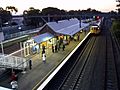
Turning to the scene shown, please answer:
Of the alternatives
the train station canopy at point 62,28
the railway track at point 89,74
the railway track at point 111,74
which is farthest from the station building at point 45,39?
the railway track at point 111,74

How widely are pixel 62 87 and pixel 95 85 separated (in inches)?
96.1

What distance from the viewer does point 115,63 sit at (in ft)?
72.5

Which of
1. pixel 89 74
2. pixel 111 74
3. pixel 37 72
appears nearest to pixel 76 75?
pixel 89 74

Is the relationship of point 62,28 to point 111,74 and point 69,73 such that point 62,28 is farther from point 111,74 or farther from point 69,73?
point 111,74

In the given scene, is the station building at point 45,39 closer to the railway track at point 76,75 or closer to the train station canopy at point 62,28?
the train station canopy at point 62,28

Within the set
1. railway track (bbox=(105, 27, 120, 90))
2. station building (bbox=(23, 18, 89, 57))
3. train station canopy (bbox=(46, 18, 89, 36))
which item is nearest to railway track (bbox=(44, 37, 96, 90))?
railway track (bbox=(105, 27, 120, 90))

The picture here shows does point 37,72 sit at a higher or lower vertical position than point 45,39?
lower

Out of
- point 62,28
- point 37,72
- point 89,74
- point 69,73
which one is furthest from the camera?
point 62,28

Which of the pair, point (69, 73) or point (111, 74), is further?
point (69, 73)

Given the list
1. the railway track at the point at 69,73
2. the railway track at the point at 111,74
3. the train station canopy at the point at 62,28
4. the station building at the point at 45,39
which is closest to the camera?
the railway track at the point at 111,74

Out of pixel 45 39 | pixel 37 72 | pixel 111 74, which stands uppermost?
pixel 45 39

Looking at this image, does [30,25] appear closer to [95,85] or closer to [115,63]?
[115,63]

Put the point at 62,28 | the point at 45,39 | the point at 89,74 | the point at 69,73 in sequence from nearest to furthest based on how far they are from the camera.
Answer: the point at 89,74 < the point at 69,73 < the point at 45,39 < the point at 62,28

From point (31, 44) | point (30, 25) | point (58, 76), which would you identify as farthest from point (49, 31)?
point (30, 25)
